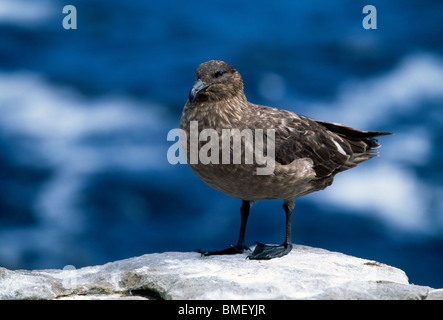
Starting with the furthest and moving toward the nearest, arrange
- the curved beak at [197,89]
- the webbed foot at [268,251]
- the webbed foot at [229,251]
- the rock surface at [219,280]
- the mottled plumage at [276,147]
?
the webbed foot at [229,251], the webbed foot at [268,251], the mottled plumage at [276,147], the curved beak at [197,89], the rock surface at [219,280]

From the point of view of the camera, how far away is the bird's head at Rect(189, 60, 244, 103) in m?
5.94

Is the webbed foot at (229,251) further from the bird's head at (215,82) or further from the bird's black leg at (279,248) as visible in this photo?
the bird's head at (215,82)

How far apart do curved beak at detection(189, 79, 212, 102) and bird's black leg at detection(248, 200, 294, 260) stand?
1.58 metres

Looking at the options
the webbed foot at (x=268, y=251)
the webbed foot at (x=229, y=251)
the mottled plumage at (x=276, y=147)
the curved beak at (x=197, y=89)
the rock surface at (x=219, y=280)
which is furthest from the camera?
the webbed foot at (x=229, y=251)

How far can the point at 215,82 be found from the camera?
6.01m

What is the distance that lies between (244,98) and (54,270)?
265cm

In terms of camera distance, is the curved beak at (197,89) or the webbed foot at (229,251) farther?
the webbed foot at (229,251)

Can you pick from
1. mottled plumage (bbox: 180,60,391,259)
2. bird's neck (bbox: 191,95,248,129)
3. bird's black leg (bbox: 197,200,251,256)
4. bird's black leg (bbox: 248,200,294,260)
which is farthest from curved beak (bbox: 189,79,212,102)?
bird's black leg (bbox: 248,200,294,260)

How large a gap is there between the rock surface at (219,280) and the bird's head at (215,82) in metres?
1.65

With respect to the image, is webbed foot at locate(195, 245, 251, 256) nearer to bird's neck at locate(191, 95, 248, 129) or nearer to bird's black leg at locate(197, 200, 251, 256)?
bird's black leg at locate(197, 200, 251, 256)

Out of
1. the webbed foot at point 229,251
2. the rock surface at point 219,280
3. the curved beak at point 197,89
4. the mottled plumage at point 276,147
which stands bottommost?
the rock surface at point 219,280

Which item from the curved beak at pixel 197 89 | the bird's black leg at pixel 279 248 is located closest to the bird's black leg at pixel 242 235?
the bird's black leg at pixel 279 248

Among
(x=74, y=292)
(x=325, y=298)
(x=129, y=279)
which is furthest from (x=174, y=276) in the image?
(x=325, y=298)

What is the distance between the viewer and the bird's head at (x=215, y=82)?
5.94 meters
